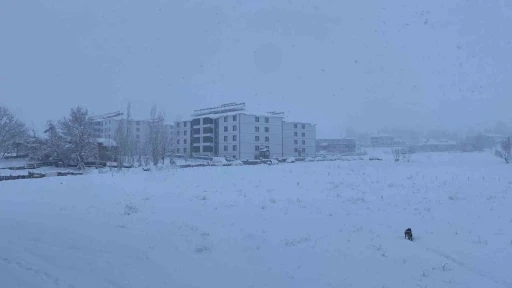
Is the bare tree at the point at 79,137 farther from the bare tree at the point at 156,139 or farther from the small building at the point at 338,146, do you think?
the small building at the point at 338,146

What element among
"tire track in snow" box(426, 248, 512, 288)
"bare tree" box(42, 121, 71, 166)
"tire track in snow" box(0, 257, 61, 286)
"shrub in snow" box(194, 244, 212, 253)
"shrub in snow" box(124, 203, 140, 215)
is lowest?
"tire track in snow" box(426, 248, 512, 288)

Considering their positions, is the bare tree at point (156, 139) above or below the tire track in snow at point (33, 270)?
above

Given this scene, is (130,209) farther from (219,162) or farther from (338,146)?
(338,146)

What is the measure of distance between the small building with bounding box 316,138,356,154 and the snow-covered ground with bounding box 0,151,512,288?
111622 mm

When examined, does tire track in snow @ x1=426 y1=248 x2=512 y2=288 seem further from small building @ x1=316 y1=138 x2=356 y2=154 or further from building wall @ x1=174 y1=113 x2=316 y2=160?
small building @ x1=316 y1=138 x2=356 y2=154

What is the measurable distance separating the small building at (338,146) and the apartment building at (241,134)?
132 ft

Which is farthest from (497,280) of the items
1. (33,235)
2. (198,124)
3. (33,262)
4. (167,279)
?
(198,124)

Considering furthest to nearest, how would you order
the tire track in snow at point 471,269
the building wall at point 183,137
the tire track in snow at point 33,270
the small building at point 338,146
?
1. the small building at point 338,146
2. the building wall at point 183,137
3. the tire track in snow at point 471,269
4. the tire track in snow at point 33,270

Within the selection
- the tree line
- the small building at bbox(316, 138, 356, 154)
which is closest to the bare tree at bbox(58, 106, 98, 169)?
the tree line

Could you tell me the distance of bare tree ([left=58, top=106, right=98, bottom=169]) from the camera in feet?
146

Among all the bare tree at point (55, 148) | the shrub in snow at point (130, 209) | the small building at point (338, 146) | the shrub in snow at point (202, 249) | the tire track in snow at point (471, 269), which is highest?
the small building at point (338, 146)

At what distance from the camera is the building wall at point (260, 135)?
76.7 meters

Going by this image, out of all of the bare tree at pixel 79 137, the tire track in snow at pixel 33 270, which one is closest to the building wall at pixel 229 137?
the bare tree at pixel 79 137

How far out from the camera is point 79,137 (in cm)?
4453
